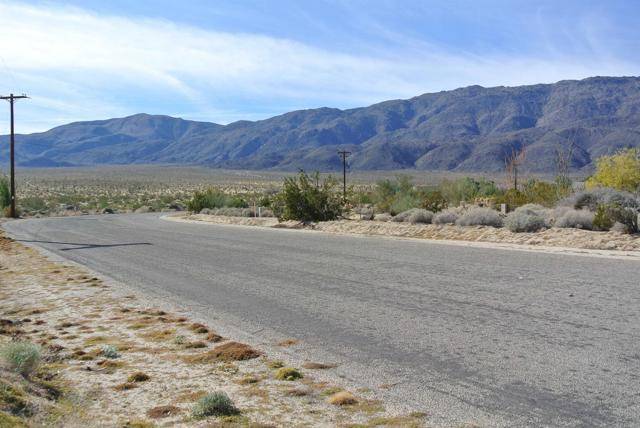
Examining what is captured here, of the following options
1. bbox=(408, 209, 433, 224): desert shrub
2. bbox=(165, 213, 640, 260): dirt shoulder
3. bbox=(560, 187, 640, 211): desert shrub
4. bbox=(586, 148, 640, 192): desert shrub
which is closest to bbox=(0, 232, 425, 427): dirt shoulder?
bbox=(165, 213, 640, 260): dirt shoulder

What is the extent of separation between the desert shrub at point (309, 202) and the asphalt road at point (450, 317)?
13732mm

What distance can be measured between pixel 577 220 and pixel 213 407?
722 inches

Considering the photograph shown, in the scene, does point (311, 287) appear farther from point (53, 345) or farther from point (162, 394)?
point (162, 394)

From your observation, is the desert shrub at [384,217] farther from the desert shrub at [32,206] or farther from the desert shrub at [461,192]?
the desert shrub at [32,206]

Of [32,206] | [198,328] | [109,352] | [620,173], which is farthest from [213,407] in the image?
[32,206]

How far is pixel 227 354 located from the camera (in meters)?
8.10

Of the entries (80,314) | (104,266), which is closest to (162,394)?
(80,314)

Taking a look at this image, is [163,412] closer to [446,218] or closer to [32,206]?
[446,218]

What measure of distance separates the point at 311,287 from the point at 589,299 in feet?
17.5

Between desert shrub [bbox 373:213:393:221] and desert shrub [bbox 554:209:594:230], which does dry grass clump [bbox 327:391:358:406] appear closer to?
desert shrub [bbox 554:209:594:230]

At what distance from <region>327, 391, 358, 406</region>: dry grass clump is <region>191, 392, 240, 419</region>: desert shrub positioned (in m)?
0.93

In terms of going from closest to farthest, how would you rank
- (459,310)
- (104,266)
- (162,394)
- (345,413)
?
1. (345,413)
2. (162,394)
3. (459,310)
4. (104,266)

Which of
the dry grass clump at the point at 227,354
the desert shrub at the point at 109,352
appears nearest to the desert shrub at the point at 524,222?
the dry grass clump at the point at 227,354

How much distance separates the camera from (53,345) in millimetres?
8727
